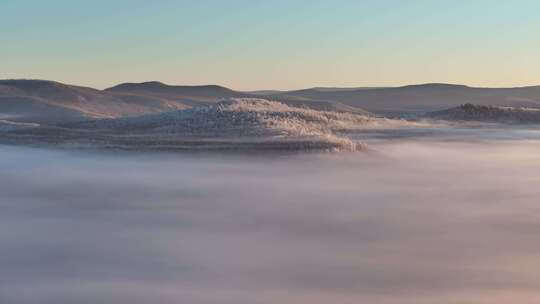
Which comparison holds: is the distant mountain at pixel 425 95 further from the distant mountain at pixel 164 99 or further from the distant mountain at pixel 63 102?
the distant mountain at pixel 63 102

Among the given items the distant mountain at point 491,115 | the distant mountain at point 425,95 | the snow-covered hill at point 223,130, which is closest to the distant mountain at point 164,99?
the distant mountain at point 425,95

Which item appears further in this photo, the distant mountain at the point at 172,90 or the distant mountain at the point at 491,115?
the distant mountain at the point at 172,90

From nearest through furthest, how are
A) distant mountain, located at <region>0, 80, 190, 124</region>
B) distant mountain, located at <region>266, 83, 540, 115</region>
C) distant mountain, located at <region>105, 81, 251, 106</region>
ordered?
distant mountain, located at <region>0, 80, 190, 124</region> → distant mountain, located at <region>266, 83, 540, 115</region> → distant mountain, located at <region>105, 81, 251, 106</region>

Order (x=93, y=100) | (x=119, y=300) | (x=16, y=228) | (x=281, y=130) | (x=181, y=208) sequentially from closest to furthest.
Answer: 1. (x=119, y=300)
2. (x=16, y=228)
3. (x=181, y=208)
4. (x=281, y=130)
5. (x=93, y=100)

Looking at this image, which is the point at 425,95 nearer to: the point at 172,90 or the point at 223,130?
→ the point at 172,90

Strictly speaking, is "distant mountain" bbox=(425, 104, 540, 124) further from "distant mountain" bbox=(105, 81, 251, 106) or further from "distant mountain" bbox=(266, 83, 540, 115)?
"distant mountain" bbox=(105, 81, 251, 106)

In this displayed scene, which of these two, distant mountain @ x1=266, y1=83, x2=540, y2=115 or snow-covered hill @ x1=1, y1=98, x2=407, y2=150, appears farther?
distant mountain @ x1=266, y1=83, x2=540, y2=115

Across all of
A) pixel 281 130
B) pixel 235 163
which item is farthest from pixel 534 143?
pixel 235 163

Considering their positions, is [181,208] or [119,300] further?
[181,208]

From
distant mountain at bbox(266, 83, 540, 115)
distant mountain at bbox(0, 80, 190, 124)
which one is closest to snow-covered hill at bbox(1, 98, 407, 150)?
distant mountain at bbox(0, 80, 190, 124)

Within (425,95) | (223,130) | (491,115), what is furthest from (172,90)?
(223,130)

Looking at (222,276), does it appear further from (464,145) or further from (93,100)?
(93,100)
